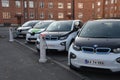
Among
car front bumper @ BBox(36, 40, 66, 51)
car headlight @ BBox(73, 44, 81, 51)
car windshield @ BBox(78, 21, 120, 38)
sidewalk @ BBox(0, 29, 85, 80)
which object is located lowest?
sidewalk @ BBox(0, 29, 85, 80)

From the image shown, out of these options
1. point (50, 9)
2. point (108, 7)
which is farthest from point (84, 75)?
point (108, 7)

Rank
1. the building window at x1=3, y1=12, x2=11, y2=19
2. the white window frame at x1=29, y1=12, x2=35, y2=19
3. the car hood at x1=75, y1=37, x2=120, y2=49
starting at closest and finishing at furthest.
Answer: the car hood at x1=75, y1=37, x2=120, y2=49 < the building window at x1=3, y1=12, x2=11, y2=19 < the white window frame at x1=29, y1=12, x2=35, y2=19

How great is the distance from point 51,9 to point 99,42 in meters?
66.3

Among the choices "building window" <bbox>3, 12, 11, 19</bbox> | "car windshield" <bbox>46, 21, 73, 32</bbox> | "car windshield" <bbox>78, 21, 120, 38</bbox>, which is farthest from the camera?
"building window" <bbox>3, 12, 11, 19</bbox>

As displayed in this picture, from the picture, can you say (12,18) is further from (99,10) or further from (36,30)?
(36,30)

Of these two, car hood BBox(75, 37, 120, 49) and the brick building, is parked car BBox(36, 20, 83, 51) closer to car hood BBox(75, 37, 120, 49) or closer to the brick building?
car hood BBox(75, 37, 120, 49)

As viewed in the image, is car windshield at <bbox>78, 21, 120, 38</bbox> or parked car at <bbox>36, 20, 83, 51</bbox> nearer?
car windshield at <bbox>78, 21, 120, 38</bbox>

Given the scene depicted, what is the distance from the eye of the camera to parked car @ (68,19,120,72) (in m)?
6.10

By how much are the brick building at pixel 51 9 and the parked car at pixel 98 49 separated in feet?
181

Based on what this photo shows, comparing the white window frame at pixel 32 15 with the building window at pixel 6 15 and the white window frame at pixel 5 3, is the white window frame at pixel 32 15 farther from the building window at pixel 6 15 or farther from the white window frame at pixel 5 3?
the white window frame at pixel 5 3

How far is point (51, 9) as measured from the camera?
2840 inches

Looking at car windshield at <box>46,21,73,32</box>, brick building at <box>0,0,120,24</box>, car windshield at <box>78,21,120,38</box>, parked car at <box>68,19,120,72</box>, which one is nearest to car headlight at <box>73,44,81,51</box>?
parked car at <box>68,19,120,72</box>

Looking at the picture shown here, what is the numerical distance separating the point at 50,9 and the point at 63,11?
172 inches

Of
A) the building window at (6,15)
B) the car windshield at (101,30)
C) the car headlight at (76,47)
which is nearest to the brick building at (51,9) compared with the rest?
the building window at (6,15)
